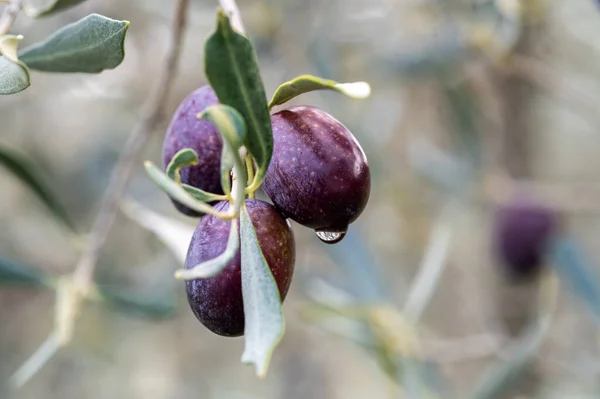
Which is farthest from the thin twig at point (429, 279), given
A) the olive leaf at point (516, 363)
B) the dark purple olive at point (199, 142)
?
the dark purple olive at point (199, 142)

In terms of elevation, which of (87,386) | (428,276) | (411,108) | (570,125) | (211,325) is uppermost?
→ (211,325)

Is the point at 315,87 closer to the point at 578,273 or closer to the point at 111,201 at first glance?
the point at 111,201

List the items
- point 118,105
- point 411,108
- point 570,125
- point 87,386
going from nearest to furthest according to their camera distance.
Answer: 1. point 118,105
2. point 411,108
3. point 87,386
4. point 570,125

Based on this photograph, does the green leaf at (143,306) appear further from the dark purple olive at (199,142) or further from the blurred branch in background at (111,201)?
the dark purple olive at (199,142)

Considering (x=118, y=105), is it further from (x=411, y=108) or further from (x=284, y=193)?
(x=284, y=193)

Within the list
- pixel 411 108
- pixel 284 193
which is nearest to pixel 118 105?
pixel 411 108

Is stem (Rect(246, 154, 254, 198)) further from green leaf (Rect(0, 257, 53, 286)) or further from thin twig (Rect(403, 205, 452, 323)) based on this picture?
thin twig (Rect(403, 205, 452, 323))
